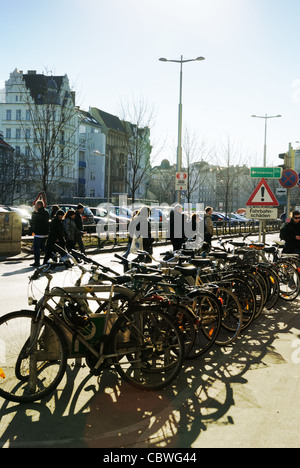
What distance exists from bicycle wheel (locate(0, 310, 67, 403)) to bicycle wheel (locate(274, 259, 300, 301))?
6347 mm

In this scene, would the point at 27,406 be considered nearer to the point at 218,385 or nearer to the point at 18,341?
the point at 18,341

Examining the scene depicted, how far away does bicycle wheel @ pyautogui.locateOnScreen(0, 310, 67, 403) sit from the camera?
4586 millimetres

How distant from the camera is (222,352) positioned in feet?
21.1

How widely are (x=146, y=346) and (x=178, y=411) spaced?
0.78m

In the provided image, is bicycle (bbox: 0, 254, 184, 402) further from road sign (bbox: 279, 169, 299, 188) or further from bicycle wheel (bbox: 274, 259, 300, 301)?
road sign (bbox: 279, 169, 299, 188)

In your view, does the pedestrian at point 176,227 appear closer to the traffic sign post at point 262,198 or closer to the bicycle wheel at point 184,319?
the traffic sign post at point 262,198

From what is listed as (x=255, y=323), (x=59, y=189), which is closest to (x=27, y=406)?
(x=255, y=323)

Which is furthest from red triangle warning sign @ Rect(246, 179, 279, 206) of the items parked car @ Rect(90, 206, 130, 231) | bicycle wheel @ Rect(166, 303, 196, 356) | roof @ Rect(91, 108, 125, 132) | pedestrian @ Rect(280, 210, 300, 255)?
roof @ Rect(91, 108, 125, 132)

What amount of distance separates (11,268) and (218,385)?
11.0 metres

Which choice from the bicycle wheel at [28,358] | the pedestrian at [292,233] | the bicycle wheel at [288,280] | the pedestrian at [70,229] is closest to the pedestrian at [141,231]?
the pedestrian at [292,233]

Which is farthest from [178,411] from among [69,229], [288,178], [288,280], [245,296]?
[69,229]

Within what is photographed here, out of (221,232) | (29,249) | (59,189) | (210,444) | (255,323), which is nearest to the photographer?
(210,444)

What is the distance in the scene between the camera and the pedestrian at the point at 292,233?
12.4 m

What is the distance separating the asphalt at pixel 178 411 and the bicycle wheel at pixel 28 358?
13cm
